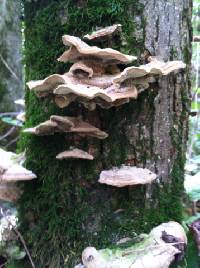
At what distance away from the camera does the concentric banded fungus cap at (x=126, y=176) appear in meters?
2.47

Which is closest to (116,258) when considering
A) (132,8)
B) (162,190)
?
(162,190)

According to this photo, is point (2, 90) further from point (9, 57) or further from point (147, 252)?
point (147, 252)

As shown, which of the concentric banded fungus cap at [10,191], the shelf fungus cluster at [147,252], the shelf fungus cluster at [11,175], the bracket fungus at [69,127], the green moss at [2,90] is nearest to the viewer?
the shelf fungus cluster at [147,252]

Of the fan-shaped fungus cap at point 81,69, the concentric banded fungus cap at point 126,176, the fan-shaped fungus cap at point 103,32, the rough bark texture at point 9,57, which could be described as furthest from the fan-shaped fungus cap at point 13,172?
the rough bark texture at point 9,57

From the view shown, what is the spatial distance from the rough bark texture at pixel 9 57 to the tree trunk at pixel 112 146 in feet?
17.2

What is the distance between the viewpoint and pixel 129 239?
263 cm

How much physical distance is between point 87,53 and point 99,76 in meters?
0.21

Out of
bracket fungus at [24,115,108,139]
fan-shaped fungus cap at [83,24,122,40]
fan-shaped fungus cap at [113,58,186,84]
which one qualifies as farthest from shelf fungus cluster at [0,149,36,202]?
fan-shaped fungus cap at [83,24,122,40]

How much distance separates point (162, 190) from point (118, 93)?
899 mm

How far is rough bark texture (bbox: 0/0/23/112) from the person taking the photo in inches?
312

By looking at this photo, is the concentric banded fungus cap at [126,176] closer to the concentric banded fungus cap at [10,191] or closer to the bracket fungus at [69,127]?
the bracket fungus at [69,127]

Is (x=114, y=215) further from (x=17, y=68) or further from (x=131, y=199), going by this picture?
(x=17, y=68)

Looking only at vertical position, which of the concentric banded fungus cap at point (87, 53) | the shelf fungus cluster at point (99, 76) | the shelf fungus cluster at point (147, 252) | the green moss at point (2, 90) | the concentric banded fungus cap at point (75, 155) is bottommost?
the shelf fungus cluster at point (147, 252)

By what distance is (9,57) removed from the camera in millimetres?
8102
